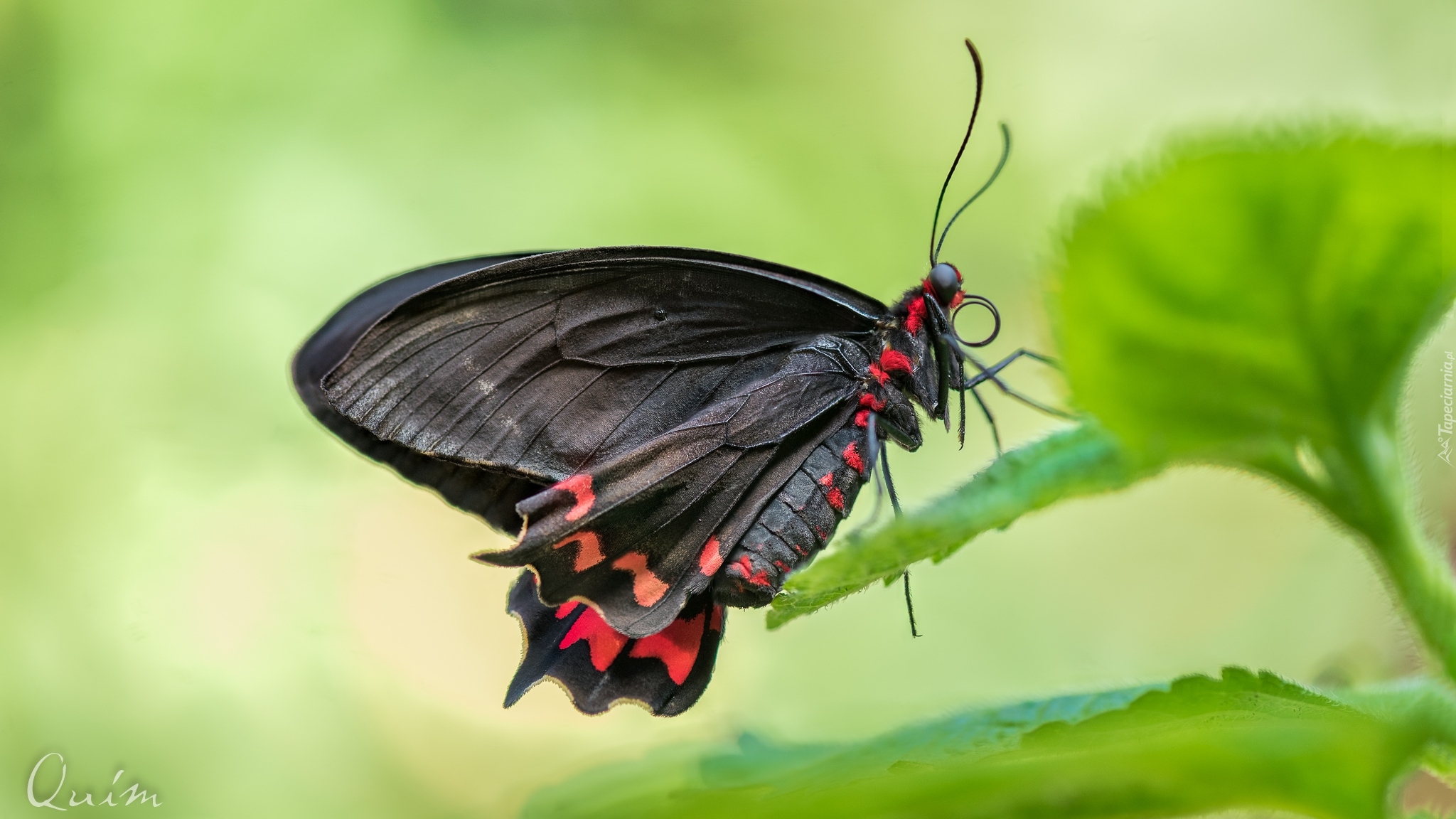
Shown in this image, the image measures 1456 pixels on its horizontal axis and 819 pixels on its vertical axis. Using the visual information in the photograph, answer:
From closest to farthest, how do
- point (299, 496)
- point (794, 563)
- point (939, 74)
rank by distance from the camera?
point (794, 563) < point (299, 496) < point (939, 74)

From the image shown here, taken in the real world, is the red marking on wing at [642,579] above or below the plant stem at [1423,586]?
above

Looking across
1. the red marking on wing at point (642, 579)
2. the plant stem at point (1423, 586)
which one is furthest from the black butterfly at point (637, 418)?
the plant stem at point (1423, 586)

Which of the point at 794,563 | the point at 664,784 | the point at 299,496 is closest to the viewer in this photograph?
the point at 664,784

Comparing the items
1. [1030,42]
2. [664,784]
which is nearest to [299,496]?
[1030,42]

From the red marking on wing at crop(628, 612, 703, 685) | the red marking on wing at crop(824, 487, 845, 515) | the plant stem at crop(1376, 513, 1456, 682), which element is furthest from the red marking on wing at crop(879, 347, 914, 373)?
the plant stem at crop(1376, 513, 1456, 682)

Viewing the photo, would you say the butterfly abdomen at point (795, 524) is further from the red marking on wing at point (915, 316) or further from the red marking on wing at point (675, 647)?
the red marking on wing at point (915, 316)

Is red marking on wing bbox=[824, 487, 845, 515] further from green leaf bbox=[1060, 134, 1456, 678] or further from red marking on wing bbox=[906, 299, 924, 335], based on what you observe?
green leaf bbox=[1060, 134, 1456, 678]

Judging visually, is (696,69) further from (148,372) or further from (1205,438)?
(1205,438)
